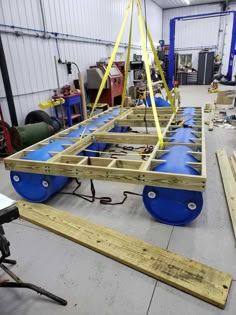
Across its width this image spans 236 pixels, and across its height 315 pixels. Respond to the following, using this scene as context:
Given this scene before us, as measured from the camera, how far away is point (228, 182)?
8.74 ft

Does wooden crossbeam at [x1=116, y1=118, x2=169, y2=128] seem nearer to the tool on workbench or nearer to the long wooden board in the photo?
the long wooden board

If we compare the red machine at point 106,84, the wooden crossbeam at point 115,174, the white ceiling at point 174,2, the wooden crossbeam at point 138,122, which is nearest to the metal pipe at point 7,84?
the wooden crossbeam at point 138,122

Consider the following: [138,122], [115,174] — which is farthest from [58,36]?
[115,174]

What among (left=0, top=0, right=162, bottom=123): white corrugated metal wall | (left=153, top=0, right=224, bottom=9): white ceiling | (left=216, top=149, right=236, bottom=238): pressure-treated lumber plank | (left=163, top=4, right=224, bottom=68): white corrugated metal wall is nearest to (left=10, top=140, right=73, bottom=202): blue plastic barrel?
(left=216, top=149, right=236, bottom=238): pressure-treated lumber plank

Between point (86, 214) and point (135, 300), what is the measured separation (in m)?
1.02

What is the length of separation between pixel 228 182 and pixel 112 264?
172 centimetres

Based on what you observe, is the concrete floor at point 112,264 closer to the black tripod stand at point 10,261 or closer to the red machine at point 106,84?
the black tripod stand at point 10,261

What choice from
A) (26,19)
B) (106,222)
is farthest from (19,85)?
(106,222)

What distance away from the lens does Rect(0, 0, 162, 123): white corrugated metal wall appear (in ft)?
14.1

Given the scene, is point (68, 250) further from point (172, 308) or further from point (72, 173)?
point (172, 308)

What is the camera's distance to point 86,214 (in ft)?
7.49

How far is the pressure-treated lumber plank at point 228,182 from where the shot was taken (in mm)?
2170

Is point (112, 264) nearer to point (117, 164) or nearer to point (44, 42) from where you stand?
point (117, 164)

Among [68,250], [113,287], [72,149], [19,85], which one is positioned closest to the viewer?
[113,287]
